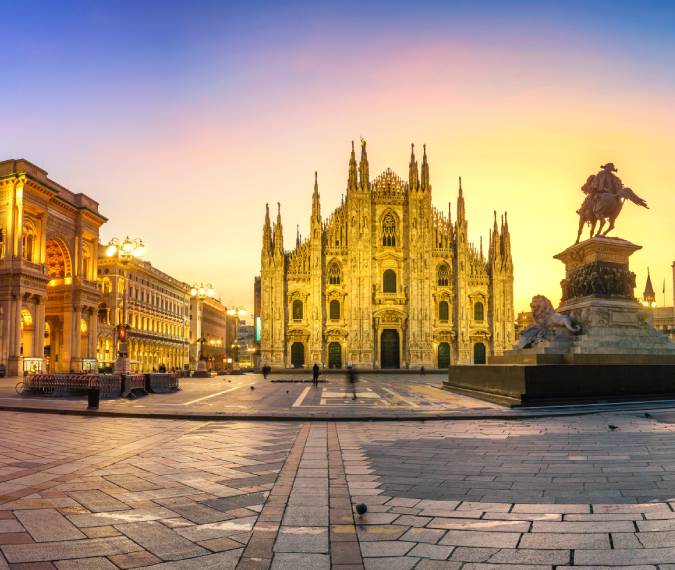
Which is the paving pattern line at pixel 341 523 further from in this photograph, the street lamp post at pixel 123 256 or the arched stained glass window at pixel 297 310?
the arched stained glass window at pixel 297 310

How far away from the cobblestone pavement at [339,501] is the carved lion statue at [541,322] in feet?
30.9

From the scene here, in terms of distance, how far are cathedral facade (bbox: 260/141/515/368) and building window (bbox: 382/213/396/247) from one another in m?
0.10

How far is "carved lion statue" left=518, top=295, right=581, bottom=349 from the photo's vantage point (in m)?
19.8

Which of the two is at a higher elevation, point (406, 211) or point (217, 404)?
point (406, 211)

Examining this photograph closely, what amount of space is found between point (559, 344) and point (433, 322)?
42.3 metres

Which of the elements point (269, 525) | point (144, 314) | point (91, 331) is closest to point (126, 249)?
point (269, 525)

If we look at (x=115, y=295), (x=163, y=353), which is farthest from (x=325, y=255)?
(x=163, y=353)

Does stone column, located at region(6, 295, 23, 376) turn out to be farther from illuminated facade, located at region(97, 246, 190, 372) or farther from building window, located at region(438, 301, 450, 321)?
building window, located at region(438, 301, 450, 321)

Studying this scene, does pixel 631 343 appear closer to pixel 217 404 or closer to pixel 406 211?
pixel 217 404

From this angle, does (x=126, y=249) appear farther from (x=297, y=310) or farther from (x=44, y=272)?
(x=297, y=310)

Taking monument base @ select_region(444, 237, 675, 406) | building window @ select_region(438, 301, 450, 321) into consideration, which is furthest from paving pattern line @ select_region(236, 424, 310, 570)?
building window @ select_region(438, 301, 450, 321)

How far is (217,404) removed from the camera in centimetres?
1864

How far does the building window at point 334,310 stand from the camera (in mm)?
61469

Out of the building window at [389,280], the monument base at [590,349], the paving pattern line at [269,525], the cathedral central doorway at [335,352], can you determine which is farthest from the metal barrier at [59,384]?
the building window at [389,280]
